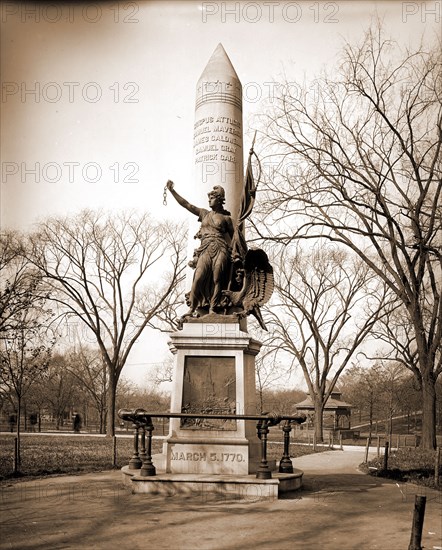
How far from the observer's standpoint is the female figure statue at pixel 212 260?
10055 mm

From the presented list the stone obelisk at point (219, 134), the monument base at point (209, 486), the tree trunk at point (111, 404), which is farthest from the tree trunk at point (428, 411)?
the tree trunk at point (111, 404)

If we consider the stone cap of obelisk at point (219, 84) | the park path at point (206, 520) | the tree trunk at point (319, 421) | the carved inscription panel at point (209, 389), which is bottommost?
the tree trunk at point (319, 421)

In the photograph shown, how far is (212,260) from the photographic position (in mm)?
10102

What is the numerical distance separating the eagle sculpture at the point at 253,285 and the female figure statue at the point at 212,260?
26cm

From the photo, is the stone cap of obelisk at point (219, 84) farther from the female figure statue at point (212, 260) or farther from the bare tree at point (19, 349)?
the bare tree at point (19, 349)

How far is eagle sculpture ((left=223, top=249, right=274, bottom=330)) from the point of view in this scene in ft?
32.9

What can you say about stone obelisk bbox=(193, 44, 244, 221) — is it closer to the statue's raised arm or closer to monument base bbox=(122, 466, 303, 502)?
the statue's raised arm

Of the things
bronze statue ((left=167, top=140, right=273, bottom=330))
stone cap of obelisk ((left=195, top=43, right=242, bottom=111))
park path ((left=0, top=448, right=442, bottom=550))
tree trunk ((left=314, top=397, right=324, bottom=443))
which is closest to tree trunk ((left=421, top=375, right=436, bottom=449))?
park path ((left=0, top=448, right=442, bottom=550))

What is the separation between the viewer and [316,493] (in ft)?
29.1

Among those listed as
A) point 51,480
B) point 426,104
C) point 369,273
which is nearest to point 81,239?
point 369,273

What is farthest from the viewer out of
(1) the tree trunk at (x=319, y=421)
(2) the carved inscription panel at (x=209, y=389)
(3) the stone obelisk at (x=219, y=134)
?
(1) the tree trunk at (x=319, y=421)

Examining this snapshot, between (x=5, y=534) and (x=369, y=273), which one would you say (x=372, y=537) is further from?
(x=369, y=273)

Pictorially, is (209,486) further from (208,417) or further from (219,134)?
(219,134)

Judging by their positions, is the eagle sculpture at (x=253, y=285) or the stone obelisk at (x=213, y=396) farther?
the eagle sculpture at (x=253, y=285)
